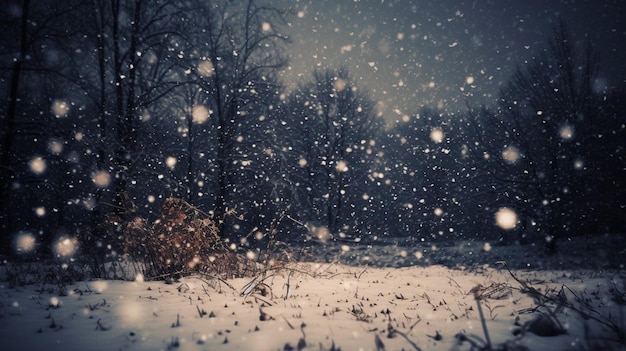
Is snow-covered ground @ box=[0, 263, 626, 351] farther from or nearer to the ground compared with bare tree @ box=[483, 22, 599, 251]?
nearer to the ground

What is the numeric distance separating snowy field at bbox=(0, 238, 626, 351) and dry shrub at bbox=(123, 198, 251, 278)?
69cm

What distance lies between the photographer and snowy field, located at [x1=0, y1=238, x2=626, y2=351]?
7.50 ft

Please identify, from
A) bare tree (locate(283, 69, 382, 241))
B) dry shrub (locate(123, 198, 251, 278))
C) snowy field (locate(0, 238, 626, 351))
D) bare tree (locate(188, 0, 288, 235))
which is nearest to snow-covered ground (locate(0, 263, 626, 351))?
snowy field (locate(0, 238, 626, 351))

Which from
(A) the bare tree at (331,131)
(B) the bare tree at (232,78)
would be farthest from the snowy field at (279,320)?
(A) the bare tree at (331,131)

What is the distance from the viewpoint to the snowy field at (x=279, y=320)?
7.50 ft

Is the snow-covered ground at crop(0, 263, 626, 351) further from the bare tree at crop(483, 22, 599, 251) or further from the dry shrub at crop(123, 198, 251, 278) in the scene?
the bare tree at crop(483, 22, 599, 251)

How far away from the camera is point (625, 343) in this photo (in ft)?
7.22

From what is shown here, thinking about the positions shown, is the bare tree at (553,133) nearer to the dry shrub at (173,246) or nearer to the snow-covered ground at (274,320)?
the snow-covered ground at (274,320)

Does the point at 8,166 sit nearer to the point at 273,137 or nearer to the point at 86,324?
the point at 86,324

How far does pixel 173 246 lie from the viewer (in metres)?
5.14

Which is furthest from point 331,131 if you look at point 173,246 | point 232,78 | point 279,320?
point 279,320

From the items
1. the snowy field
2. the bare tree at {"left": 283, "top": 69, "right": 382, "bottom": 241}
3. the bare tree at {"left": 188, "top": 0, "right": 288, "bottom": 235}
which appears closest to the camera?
the snowy field

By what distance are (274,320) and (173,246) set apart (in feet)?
9.76

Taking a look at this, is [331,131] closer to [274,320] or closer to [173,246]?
[173,246]
